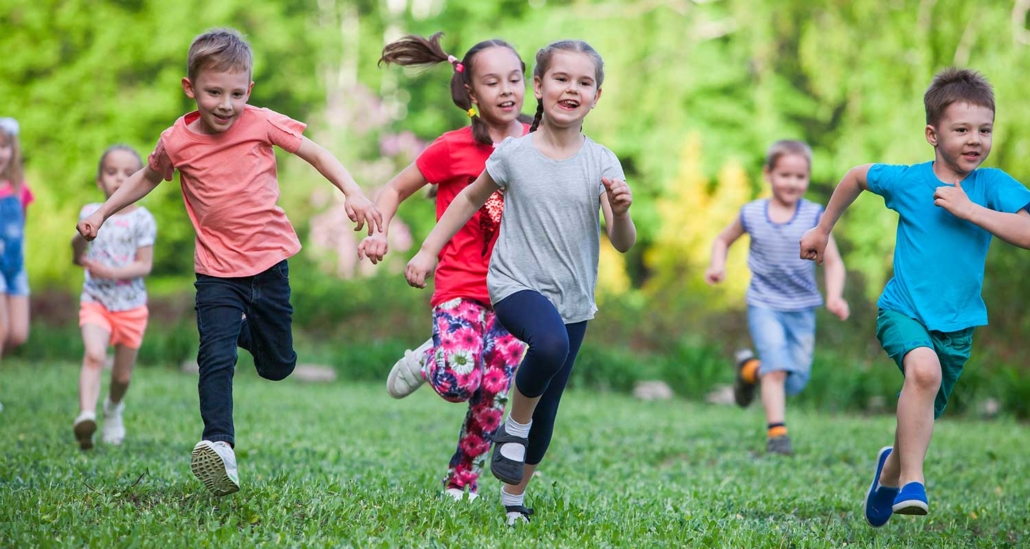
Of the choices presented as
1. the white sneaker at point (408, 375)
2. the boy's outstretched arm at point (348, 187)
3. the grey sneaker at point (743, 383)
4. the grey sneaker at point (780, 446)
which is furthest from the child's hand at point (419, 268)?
the grey sneaker at point (743, 383)

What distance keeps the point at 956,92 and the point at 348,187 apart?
263cm

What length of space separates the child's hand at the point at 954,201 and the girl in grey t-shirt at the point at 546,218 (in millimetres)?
1265

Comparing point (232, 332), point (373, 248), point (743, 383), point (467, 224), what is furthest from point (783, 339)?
point (232, 332)

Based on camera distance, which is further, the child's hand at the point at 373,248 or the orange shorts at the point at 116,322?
the orange shorts at the point at 116,322

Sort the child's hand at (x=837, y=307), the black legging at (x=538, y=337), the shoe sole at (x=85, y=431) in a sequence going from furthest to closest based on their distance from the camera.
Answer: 1. the child's hand at (x=837, y=307)
2. the shoe sole at (x=85, y=431)
3. the black legging at (x=538, y=337)

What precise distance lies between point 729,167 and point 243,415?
15251 mm

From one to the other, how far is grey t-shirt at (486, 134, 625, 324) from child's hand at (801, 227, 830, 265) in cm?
117

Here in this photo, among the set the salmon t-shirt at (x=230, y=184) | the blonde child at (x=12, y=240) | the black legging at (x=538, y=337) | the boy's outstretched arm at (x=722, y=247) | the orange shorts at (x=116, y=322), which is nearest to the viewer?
the black legging at (x=538, y=337)

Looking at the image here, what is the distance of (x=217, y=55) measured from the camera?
13.9ft

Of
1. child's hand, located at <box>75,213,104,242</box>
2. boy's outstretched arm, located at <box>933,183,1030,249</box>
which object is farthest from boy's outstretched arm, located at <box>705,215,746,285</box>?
child's hand, located at <box>75,213,104,242</box>

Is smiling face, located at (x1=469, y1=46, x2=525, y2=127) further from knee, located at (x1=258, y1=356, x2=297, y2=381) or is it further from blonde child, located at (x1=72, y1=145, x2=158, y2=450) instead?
blonde child, located at (x1=72, y1=145, x2=158, y2=450)

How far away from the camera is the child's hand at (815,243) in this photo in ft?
15.8

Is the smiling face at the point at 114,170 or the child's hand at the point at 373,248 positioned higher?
the smiling face at the point at 114,170

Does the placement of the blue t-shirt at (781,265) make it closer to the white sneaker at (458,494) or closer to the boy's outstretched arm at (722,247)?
the boy's outstretched arm at (722,247)
